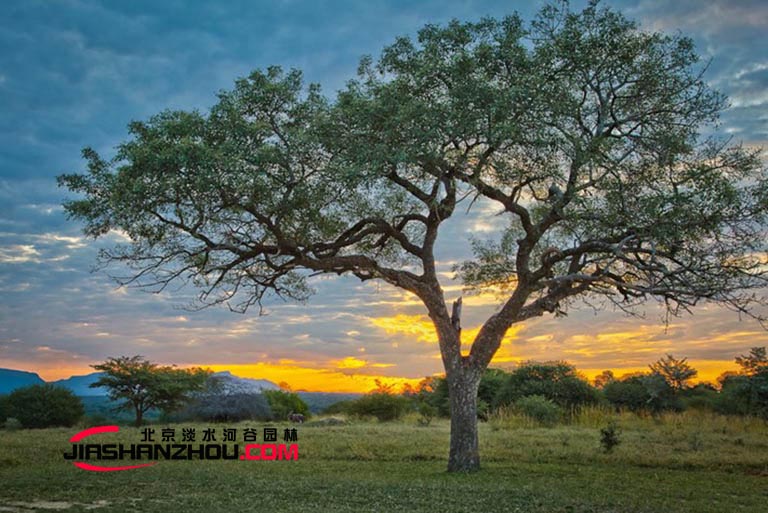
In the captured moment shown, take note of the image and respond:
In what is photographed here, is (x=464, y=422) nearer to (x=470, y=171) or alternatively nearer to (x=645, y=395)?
(x=470, y=171)

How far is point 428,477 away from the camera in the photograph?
1388cm

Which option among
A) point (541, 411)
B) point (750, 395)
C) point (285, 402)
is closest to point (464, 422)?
point (541, 411)

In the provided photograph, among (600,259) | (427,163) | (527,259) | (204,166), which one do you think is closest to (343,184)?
(427,163)

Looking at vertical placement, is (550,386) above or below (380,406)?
above

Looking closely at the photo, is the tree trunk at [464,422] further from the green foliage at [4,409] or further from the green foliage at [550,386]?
the green foliage at [4,409]

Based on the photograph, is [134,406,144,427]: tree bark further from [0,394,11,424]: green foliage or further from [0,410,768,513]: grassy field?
[0,410,768,513]: grassy field

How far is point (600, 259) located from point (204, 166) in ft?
29.1

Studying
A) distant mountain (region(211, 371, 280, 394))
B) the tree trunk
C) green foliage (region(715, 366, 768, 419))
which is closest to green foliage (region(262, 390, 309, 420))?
distant mountain (region(211, 371, 280, 394))

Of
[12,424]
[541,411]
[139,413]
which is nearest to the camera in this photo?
[541,411]

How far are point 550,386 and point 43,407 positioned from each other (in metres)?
23.5

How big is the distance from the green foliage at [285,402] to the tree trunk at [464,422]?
898 inches

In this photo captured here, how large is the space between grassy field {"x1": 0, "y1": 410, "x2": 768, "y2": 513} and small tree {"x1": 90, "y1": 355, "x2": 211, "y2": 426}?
334 inches

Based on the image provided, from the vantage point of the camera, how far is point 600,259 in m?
15.3

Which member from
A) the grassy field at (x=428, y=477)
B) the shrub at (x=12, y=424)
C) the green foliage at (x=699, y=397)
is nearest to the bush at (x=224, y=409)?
the shrub at (x=12, y=424)
